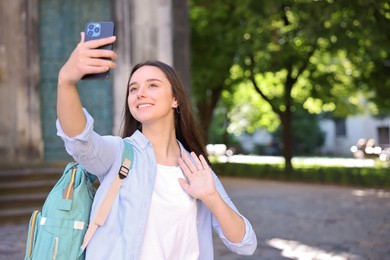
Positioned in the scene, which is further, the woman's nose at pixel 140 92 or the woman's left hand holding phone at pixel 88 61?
the woman's nose at pixel 140 92

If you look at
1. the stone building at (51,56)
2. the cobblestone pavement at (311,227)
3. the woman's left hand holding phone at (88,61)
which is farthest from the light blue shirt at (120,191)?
the stone building at (51,56)

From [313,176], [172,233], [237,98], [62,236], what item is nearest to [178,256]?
[172,233]

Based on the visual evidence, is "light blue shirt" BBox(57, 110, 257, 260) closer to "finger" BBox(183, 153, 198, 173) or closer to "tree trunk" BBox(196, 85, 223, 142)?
"finger" BBox(183, 153, 198, 173)

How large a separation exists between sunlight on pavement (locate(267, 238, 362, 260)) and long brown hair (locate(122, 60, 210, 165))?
4.35m

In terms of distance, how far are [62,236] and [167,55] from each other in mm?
9489

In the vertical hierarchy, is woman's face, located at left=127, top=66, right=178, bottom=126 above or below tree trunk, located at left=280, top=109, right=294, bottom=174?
above

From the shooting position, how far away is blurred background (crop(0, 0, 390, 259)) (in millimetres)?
10680

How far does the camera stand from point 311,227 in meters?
8.88

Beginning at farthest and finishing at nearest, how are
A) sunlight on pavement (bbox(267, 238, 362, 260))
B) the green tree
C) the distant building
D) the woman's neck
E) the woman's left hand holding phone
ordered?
the distant building, the green tree, sunlight on pavement (bbox(267, 238, 362, 260)), the woman's neck, the woman's left hand holding phone

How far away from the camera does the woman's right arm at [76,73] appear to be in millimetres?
1818

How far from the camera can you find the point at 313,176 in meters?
19.8

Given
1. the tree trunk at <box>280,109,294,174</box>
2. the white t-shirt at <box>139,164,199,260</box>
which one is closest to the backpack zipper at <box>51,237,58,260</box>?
the white t-shirt at <box>139,164,199,260</box>

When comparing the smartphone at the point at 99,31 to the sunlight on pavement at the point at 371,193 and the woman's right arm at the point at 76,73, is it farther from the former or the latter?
the sunlight on pavement at the point at 371,193

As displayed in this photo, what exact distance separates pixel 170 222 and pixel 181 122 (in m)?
0.59
